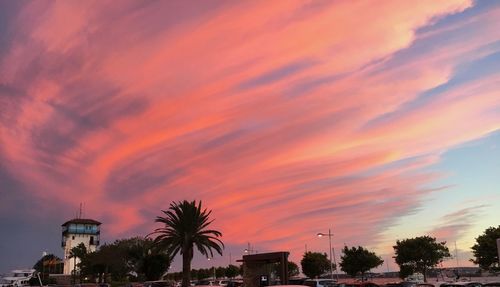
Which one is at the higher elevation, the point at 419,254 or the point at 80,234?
the point at 80,234

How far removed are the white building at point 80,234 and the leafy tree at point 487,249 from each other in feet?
457

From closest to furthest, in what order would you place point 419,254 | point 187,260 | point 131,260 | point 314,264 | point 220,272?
point 187,260 → point 419,254 → point 314,264 → point 131,260 → point 220,272

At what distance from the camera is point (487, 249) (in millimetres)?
62125

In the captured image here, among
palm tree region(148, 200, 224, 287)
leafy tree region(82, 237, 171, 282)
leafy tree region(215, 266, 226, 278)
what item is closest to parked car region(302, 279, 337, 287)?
palm tree region(148, 200, 224, 287)

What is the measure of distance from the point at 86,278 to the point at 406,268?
285ft

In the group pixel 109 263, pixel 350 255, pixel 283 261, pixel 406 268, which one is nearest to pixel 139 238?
pixel 109 263

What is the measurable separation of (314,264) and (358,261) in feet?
36.6

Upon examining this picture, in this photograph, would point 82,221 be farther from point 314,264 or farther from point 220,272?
point 314,264

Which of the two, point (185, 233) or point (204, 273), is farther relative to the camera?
point (204, 273)

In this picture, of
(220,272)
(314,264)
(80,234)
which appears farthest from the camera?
(80,234)


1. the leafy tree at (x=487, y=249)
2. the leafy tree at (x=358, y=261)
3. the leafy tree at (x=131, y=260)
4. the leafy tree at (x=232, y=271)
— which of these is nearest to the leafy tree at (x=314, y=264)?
the leafy tree at (x=358, y=261)

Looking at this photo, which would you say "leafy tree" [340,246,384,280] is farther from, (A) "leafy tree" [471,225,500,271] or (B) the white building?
(B) the white building

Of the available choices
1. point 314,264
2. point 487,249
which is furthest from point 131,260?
point 487,249

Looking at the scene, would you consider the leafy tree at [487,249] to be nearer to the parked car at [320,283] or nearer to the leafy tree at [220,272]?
the parked car at [320,283]
